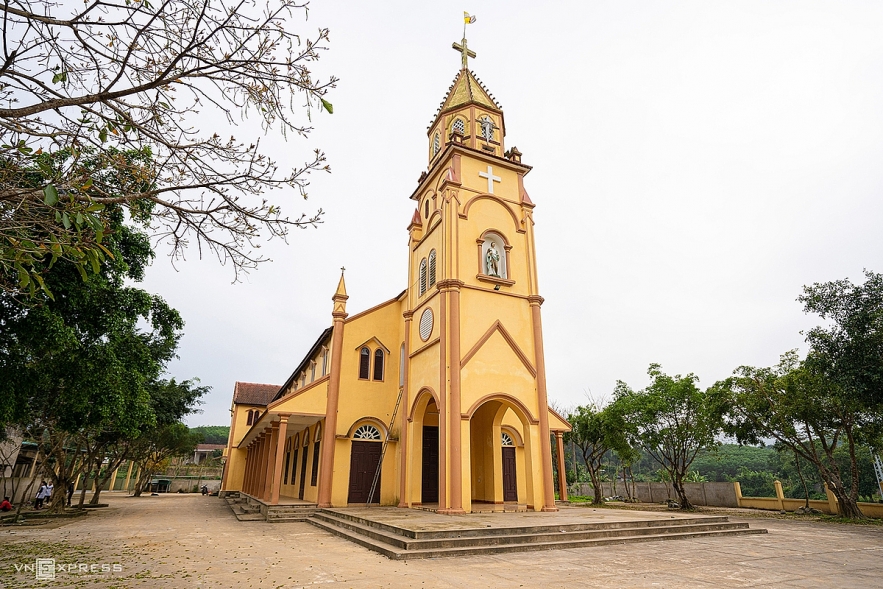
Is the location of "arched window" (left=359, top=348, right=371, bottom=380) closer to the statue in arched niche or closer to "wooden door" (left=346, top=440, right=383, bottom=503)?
"wooden door" (left=346, top=440, right=383, bottom=503)

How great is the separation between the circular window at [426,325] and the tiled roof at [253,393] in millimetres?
26372

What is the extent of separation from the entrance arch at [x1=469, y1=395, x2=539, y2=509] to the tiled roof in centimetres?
2620

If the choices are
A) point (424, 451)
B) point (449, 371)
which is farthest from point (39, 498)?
point (449, 371)

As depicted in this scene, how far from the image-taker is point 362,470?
17000 millimetres

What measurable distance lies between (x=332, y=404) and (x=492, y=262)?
7465 mm

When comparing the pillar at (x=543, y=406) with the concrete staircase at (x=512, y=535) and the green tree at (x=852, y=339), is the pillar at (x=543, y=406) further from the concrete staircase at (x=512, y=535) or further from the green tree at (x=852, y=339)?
the green tree at (x=852, y=339)

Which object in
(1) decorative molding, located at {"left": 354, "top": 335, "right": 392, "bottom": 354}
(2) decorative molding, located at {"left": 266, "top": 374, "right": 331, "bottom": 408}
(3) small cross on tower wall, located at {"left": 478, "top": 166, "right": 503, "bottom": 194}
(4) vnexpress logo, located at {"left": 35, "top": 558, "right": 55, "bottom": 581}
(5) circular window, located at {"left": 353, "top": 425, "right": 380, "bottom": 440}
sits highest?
(3) small cross on tower wall, located at {"left": 478, "top": 166, "right": 503, "bottom": 194}

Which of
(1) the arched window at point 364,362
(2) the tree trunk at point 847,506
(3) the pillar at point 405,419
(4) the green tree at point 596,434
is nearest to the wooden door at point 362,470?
(3) the pillar at point 405,419

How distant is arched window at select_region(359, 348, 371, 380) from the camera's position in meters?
18.2

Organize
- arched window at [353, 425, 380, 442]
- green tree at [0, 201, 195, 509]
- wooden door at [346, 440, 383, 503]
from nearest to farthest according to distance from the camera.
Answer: green tree at [0, 201, 195, 509] < wooden door at [346, 440, 383, 503] < arched window at [353, 425, 380, 442]

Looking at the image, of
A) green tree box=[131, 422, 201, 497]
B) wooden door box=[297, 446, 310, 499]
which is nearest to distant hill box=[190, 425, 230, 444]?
green tree box=[131, 422, 201, 497]

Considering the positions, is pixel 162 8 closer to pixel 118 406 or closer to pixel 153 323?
pixel 118 406

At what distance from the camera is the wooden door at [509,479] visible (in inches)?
704

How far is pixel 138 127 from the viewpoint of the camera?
396 cm
